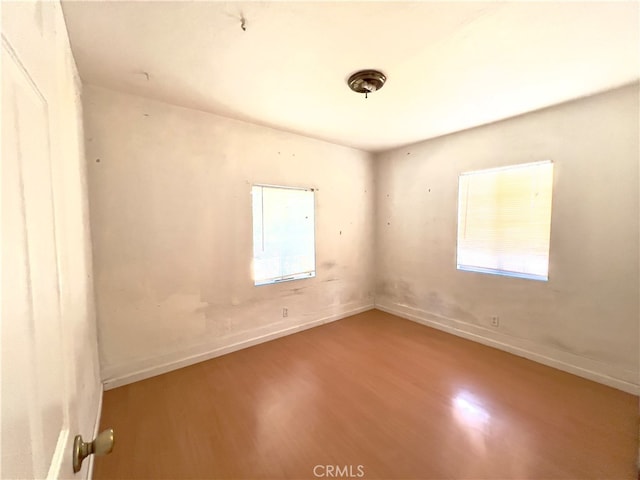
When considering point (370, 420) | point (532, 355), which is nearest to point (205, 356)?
point (370, 420)

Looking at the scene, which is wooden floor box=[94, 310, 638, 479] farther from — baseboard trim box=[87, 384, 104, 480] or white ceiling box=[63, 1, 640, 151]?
white ceiling box=[63, 1, 640, 151]

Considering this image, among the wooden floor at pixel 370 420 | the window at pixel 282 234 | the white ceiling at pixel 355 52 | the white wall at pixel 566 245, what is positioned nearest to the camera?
the white ceiling at pixel 355 52

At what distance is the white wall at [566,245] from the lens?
Answer: 2.20 meters

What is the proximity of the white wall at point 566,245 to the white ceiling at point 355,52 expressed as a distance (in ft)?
1.01

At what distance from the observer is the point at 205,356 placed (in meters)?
2.73

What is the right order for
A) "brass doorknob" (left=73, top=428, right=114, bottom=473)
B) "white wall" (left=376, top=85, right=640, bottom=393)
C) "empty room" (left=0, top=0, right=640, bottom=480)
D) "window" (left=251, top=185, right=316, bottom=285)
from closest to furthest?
"brass doorknob" (left=73, top=428, right=114, bottom=473)
"empty room" (left=0, top=0, right=640, bottom=480)
"white wall" (left=376, top=85, right=640, bottom=393)
"window" (left=251, top=185, right=316, bottom=285)

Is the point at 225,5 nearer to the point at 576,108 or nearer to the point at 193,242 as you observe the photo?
the point at 193,242

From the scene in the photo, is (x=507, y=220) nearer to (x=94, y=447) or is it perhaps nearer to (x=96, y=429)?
(x=94, y=447)

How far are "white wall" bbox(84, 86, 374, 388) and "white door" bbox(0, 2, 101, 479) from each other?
191cm

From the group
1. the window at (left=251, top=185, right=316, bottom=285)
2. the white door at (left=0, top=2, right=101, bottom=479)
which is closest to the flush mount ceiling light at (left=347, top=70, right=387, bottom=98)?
the window at (left=251, top=185, right=316, bottom=285)

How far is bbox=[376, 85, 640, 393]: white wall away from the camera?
2.20 m

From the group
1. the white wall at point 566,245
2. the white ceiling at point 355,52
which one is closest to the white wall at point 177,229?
the white ceiling at point 355,52

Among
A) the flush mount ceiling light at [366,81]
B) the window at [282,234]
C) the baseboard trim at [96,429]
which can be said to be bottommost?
the baseboard trim at [96,429]

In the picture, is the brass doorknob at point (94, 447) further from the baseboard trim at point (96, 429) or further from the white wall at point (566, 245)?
the white wall at point (566, 245)
